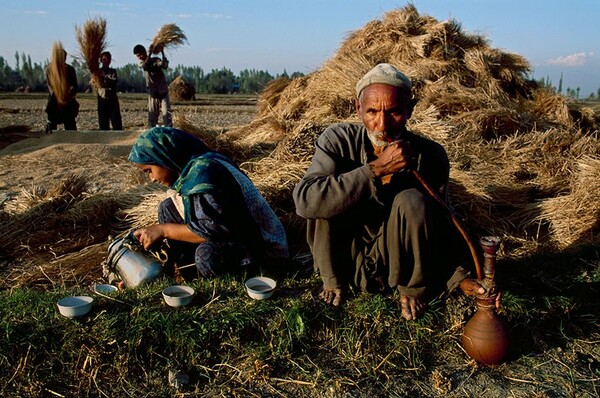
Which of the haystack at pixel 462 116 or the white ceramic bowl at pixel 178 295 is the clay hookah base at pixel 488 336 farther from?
the haystack at pixel 462 116

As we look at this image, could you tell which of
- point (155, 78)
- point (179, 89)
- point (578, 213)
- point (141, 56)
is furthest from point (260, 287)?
point (179, 89)

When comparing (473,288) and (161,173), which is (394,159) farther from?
(161,173)

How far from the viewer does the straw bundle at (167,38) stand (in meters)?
10.0

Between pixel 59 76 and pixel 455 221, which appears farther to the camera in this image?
pixel 59 76

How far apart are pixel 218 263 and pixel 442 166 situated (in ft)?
4.12

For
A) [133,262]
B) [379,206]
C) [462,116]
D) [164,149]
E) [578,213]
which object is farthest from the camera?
[462,116]

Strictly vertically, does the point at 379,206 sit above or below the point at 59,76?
below

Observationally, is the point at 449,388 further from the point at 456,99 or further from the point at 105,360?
the point at 456,99

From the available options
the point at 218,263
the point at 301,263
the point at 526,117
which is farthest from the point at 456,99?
the point at 218,263

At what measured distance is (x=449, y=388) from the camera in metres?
2.27

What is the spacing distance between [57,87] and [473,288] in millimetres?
9485

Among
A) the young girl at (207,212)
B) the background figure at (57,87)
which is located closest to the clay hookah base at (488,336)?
the young girl at (207,212)

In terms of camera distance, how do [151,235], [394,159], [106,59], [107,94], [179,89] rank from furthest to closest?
[179,89]
[107,94]
[106,59]
[151,235]
[394,159]

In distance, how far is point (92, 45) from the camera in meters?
10.2
